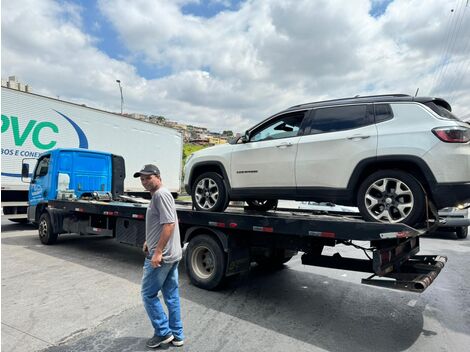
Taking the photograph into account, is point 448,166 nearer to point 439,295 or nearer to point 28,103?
point 439,295

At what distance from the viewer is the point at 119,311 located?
459 centimetres

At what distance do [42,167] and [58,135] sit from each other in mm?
2327

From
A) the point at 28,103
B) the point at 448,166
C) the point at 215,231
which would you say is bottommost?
the point at 215,231

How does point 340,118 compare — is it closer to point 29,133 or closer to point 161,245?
point 161,245

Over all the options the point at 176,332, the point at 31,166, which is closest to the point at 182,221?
the point at 176,332

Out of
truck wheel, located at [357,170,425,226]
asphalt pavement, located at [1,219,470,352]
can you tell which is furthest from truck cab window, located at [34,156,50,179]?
truck wheel, located at [357,170,425,226]

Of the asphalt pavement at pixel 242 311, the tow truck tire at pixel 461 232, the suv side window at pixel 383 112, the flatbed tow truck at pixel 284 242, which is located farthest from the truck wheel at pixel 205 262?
the tow truck tire at pixel 461 232

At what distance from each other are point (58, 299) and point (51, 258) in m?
2.92

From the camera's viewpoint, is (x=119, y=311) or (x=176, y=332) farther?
(x=119, y=311)

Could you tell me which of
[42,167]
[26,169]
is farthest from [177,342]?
[26,169]

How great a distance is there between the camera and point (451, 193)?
3967 mm

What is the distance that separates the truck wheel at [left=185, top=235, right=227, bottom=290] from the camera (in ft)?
17.8

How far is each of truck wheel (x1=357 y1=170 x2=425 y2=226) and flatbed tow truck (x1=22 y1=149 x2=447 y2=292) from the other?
20 cm

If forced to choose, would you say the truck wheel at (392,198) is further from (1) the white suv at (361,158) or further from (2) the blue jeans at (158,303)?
(2) the blue jeans at (158,303)
